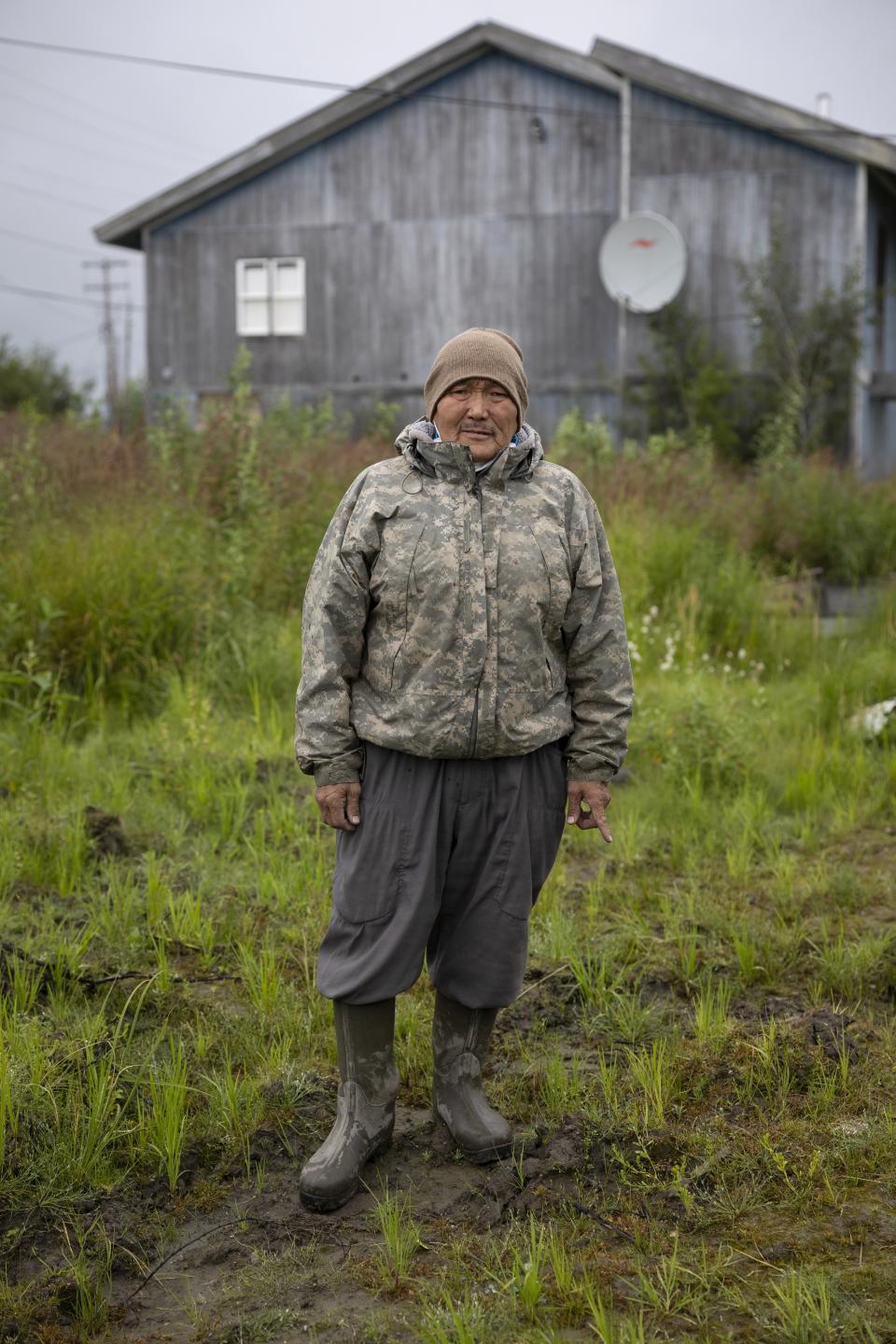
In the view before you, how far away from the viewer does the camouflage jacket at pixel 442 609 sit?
3.01m

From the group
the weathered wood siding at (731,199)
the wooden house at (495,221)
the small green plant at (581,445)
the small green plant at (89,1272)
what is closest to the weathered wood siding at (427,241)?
the wooden house at (495,221)

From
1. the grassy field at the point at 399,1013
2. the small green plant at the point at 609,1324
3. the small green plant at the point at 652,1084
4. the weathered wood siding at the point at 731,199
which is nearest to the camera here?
the small green plant at the point at 609,1324

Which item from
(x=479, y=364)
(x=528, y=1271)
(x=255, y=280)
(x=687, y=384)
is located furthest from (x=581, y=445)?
(x=528, y=1271)

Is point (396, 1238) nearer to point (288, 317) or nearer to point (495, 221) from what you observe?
point (495, 221)

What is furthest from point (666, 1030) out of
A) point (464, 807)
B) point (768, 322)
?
point (768, 322)

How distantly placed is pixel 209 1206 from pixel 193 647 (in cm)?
461

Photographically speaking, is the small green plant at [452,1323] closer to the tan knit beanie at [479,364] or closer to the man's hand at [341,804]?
the man's hand at [341,804]

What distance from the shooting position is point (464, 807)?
3.11m

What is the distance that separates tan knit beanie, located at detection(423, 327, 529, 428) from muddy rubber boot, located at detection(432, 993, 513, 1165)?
4.90 ft

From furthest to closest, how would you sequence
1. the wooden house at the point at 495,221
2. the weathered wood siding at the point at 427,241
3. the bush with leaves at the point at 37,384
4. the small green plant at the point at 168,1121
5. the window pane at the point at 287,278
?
the bush with leaves at the point at 37,384, the window pane at the point at 287,278, the weathered wood siding at the point at 427,241, the wooden house at the point at 495,221, the small green plant at the point at 168,1121

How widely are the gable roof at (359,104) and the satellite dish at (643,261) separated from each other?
2.28 meters

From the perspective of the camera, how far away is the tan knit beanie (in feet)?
10.1

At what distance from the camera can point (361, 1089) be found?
127 inches

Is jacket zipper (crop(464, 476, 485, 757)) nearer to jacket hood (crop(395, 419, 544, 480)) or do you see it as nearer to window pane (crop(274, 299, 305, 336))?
jacket hood (crop(395, 419, 544, 480))
